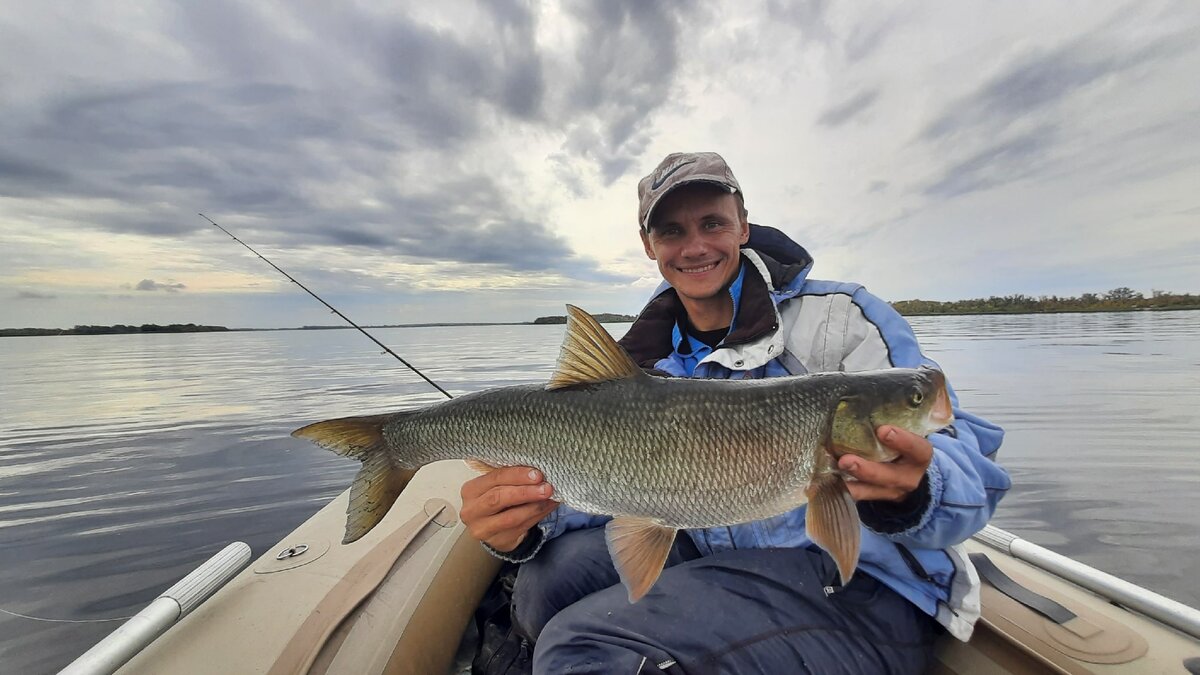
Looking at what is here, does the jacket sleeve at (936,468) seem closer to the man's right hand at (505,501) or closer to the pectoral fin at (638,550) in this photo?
the pectoral fin at (638,550)

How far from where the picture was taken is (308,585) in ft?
10.2

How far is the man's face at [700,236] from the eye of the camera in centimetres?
307

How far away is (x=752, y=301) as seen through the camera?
2.85 m

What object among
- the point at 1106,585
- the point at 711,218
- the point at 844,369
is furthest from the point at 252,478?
the point at 1106,585

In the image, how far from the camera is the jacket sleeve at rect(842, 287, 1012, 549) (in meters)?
1.96

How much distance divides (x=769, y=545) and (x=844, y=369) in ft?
3.04

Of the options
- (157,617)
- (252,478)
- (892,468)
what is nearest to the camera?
(892,468)

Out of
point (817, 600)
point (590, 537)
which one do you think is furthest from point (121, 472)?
point (817, 600)

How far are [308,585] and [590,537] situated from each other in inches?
67.8

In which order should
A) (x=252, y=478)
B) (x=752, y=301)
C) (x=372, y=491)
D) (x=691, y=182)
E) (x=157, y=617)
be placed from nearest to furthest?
(x=372, y=491) < (x=157, y=617) < (x=752, y=301) < (x=691, y=182) < (x=252, y=478)

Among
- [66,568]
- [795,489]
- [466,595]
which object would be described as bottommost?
[66,568]

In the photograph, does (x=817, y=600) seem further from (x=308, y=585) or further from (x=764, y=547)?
(x=308, y=585)

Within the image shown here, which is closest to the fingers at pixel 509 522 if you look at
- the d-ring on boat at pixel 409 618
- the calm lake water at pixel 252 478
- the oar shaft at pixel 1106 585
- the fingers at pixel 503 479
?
the fingers at pixel 503 479

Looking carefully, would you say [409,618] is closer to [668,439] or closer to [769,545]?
[668,439]
